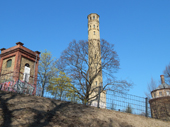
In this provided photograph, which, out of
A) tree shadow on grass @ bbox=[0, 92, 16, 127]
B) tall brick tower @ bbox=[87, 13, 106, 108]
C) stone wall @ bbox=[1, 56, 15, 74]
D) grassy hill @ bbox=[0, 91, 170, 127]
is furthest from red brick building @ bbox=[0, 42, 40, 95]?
tree shadow on grass @ bbox=[0, 92, 16, 127]

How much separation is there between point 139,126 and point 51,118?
524 cm

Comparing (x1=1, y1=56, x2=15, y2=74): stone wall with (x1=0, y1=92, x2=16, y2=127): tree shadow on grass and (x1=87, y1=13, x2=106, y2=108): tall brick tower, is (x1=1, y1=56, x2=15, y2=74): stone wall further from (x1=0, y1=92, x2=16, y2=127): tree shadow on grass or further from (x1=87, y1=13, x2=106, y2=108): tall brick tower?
(x1=0, y1=92, x2=16, y2=127): tree shadow on grass

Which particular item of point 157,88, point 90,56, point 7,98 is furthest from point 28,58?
point 157,88

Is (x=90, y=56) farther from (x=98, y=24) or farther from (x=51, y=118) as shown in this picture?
(x=98, y=24)

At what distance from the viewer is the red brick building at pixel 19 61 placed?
86.1ft

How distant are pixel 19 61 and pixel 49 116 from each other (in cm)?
1991

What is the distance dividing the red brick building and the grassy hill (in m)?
16.6

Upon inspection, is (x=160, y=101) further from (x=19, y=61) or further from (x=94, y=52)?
(x=19, y=61)

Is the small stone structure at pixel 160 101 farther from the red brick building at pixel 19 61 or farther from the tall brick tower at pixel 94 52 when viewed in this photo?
the red brick building at pixel 19 61

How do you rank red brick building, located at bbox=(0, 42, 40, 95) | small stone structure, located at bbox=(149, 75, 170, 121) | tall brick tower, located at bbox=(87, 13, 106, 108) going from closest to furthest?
tall brick tower, located at bbox=(87, 13, 106, 108) → red brick building, located at bbox=(0, 42, 40, 95) → small stone structure, located at bbox=(149, 75, 170, 121)

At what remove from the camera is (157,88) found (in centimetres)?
4184

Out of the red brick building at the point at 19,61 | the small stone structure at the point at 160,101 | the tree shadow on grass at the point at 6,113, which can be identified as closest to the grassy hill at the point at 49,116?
the tree shadow on grass at the point at 6,113

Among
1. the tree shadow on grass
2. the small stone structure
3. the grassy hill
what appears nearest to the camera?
the tree shadow on grass

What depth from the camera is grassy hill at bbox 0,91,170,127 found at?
7521mm
